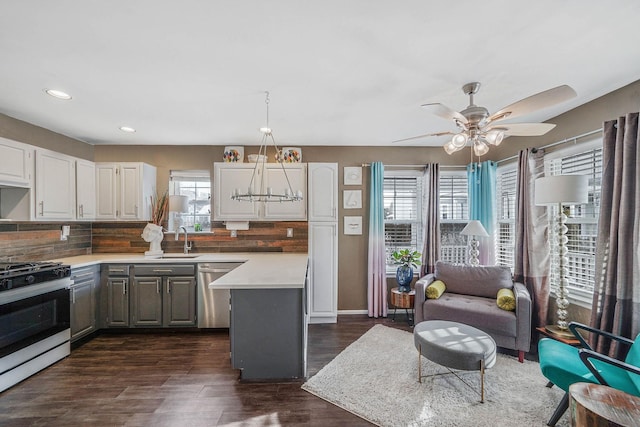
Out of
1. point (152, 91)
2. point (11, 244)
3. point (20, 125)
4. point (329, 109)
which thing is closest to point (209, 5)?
point (152, 91)

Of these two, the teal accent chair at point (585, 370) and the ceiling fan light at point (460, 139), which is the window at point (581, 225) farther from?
the ceiling fan light at point (460, 139)

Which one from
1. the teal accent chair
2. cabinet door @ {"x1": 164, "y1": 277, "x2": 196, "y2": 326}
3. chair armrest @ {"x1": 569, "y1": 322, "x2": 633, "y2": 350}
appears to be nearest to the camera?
the teal accent chair

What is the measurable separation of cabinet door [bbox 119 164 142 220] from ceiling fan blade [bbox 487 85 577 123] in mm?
4231

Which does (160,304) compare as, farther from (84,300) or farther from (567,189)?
(567,189)

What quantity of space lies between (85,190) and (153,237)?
1.05 meters

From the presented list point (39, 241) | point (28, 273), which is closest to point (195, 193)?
point (39, 241)

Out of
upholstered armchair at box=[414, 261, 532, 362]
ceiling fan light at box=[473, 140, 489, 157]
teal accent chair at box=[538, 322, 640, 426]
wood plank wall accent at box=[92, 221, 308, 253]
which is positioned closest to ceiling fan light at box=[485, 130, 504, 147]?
ceiling fan light at box=[473, 140, 489, 157]

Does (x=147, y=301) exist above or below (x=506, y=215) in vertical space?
below

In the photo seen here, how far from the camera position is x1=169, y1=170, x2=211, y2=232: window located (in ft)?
14.0

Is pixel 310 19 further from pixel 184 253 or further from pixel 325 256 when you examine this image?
pixel 184 253

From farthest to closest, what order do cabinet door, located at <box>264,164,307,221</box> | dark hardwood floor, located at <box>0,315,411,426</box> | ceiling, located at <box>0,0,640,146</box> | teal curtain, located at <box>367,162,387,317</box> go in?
teal curtain, located at <box>367,162,387,317</box>
cabinet door, located at <box>264,164,307,221</box>
dark hardwood floor, located at <box>0,315,411,426</box>
ceiling, located at <box>0,0,640,146</box>

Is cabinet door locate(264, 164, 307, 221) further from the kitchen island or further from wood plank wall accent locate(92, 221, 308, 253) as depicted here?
the kitchen island

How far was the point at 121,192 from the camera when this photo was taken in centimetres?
389

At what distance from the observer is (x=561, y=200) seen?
256 centimetres
